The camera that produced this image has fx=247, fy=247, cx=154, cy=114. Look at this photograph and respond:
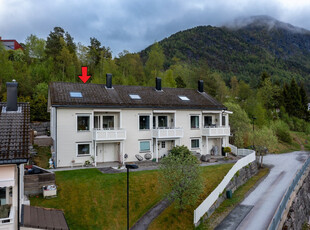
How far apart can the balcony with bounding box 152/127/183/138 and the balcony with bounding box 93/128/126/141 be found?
12.3 ft

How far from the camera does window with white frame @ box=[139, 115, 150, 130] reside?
88.0 ft

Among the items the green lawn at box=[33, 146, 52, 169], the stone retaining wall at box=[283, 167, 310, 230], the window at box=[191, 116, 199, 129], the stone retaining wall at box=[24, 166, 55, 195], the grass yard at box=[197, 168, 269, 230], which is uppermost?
the window at box=[191, 116, 199, 129]

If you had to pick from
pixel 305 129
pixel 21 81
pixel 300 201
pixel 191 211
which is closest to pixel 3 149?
pixel 191 211

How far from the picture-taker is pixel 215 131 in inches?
1169

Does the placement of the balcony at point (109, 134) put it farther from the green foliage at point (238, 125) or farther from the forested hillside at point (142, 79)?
the green foliage at point (238, 125)

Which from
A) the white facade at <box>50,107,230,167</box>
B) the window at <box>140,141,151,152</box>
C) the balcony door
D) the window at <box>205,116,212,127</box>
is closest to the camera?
the white facade at <box>50,107,230,167</box>

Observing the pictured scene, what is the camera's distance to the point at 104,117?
25.7 meters

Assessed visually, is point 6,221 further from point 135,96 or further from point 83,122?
point 135,96

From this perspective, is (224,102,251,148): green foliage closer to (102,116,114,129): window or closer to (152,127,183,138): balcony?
(152,127,183,138): balcony

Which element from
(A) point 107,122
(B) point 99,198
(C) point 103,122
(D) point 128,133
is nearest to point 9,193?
(B) point 99,198

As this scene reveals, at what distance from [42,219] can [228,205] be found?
13.5 metres

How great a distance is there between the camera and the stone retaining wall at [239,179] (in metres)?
18.6

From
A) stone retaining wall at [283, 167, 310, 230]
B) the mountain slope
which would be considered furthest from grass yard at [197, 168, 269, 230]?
the mountain slope

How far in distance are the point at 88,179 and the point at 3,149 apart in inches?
414
